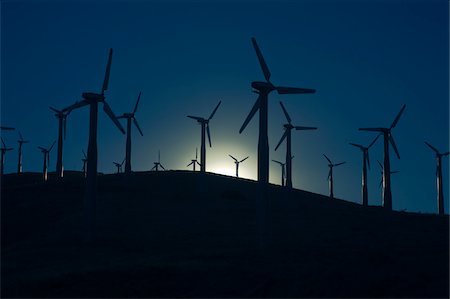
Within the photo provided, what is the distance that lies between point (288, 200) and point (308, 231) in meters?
37.6

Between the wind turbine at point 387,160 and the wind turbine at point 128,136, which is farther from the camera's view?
the wind turbine at point 128,136

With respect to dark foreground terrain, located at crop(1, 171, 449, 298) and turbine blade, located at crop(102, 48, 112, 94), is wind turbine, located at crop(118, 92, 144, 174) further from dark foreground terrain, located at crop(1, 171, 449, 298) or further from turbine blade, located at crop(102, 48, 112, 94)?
turbine blade, located at crop(102, 48, 112, 94)

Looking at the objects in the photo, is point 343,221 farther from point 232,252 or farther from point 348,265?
point 348,265

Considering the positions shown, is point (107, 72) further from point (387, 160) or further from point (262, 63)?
point (387, 160)

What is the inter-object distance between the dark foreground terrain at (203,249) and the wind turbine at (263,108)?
2.54m

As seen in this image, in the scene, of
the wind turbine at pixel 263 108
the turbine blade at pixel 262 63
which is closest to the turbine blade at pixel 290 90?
the wind turbine at pixel 263 108

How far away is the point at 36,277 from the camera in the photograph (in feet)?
135

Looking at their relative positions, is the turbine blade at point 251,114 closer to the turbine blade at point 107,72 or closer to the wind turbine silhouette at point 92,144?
the wind turbine silhouette at point 92,144

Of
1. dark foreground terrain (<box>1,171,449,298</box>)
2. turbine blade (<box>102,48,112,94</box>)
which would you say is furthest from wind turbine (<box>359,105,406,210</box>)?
turbine blade (<box>102,48,112,94</box>)

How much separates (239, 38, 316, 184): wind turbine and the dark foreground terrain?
2536 millimetres

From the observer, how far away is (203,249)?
174 feet

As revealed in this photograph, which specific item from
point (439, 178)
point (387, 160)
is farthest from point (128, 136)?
point (439, 178)

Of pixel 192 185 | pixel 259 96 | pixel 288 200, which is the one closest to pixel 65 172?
pixel 192 185

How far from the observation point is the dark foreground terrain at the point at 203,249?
35.3m
